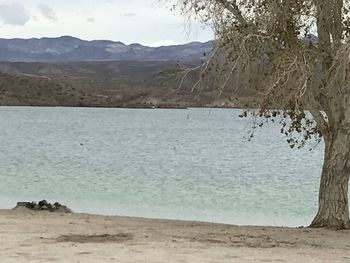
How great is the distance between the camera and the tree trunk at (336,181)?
12562 mm

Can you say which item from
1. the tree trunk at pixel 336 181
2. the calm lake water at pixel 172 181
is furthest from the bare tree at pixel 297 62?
the calm lake water at pixel 172 181

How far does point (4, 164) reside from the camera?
33.3 meters

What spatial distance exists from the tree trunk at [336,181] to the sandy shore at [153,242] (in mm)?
435

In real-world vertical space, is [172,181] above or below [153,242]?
below

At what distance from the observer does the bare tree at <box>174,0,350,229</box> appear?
36.9ft

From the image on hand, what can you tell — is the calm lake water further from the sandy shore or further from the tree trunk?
the sandy shore

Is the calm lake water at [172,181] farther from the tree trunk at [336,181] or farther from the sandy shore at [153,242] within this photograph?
the sandy shore at [153,242]

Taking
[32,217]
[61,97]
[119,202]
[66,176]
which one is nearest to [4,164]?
[66,176]

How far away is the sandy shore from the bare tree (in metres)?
1.38

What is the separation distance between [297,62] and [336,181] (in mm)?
2685

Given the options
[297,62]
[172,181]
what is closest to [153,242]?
[297,62]

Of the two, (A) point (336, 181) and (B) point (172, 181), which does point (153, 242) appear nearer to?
(A) point (336, 181)

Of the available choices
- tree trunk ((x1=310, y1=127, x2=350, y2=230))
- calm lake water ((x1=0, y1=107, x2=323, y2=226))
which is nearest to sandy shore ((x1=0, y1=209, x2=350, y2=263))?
tree trunk ((x1=310, y1=127, x2=350, y2=230))

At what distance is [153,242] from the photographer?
34.2ft
